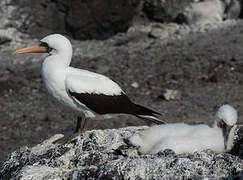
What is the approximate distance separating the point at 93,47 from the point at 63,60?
23.6 ft

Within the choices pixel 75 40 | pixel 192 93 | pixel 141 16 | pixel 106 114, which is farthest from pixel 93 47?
pixel 106 114

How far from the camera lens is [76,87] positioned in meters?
5.95

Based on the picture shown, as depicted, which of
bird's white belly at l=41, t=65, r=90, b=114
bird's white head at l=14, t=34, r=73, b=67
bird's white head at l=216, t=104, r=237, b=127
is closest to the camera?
bird's white head at l=216, t=104, r=237, b=127

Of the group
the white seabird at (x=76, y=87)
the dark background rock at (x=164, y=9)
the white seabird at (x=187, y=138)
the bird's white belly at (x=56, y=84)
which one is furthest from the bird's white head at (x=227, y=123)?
the dark background rock at (x=164, y=9)

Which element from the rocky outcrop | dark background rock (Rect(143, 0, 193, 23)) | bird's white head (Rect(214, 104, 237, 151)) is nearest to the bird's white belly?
bird's white head (Rect(214, 104, 237, 151))

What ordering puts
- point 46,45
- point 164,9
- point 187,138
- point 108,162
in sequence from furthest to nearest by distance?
point 164,9 < point 46,45 < point 187,138 < point 108,162

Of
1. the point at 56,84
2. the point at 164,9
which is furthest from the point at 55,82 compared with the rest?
the point at 164,9

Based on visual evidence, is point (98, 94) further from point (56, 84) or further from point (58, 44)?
point (58, 44)

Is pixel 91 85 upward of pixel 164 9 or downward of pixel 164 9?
upward

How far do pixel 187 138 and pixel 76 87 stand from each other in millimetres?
1850

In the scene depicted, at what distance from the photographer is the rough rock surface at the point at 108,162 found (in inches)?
152

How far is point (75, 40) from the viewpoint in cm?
1361

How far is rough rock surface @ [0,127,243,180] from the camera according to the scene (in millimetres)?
3857

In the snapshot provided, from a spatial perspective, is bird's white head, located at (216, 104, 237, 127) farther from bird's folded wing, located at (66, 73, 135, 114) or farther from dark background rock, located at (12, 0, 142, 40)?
dark background rock, located at (12, 0, 142, 40)
